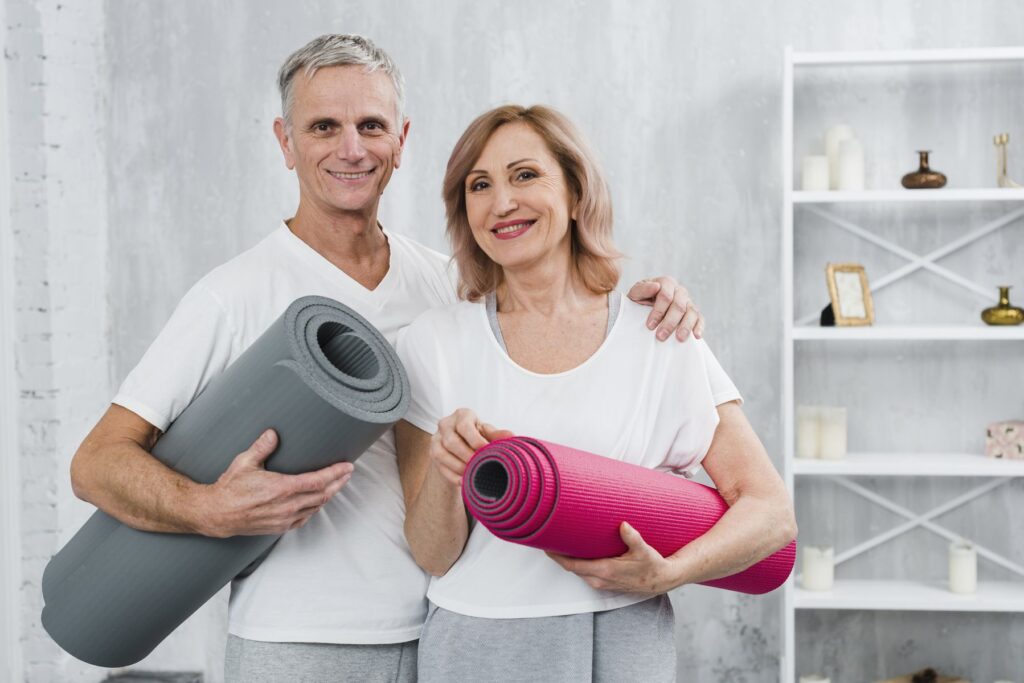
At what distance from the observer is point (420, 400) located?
4.98ft

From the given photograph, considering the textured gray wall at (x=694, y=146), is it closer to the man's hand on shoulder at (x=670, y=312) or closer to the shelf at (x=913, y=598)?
the shelf at (x=913, y=598)

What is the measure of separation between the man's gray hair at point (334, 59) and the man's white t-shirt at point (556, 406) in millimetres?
462

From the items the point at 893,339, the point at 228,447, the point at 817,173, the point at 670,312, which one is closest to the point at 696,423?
the point at 670,312

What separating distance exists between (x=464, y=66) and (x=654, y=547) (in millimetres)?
2316

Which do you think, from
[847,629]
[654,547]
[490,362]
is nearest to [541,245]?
[490,362]

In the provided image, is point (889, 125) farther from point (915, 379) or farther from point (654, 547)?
point (654, 547)

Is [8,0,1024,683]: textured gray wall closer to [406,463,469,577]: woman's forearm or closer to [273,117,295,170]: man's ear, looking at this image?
[273,117,295,170]: man's ear

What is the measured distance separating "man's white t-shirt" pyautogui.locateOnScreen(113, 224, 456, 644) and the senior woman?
3.4 inches

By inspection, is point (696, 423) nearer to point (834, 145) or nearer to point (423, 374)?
point (423, 374)

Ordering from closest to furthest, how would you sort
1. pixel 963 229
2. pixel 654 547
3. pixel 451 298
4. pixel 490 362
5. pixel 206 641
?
pixel 654 547 → pixel 490 362 → pixel 451 298 → pixel 963 229 → pixel 206 641

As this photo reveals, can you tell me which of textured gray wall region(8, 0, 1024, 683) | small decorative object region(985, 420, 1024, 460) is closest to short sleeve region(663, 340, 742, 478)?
textured gray wall region(8, 0, 1024, 683)

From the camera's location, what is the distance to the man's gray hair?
5.52ft

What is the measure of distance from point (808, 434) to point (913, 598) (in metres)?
0.56

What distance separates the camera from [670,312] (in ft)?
4.99
